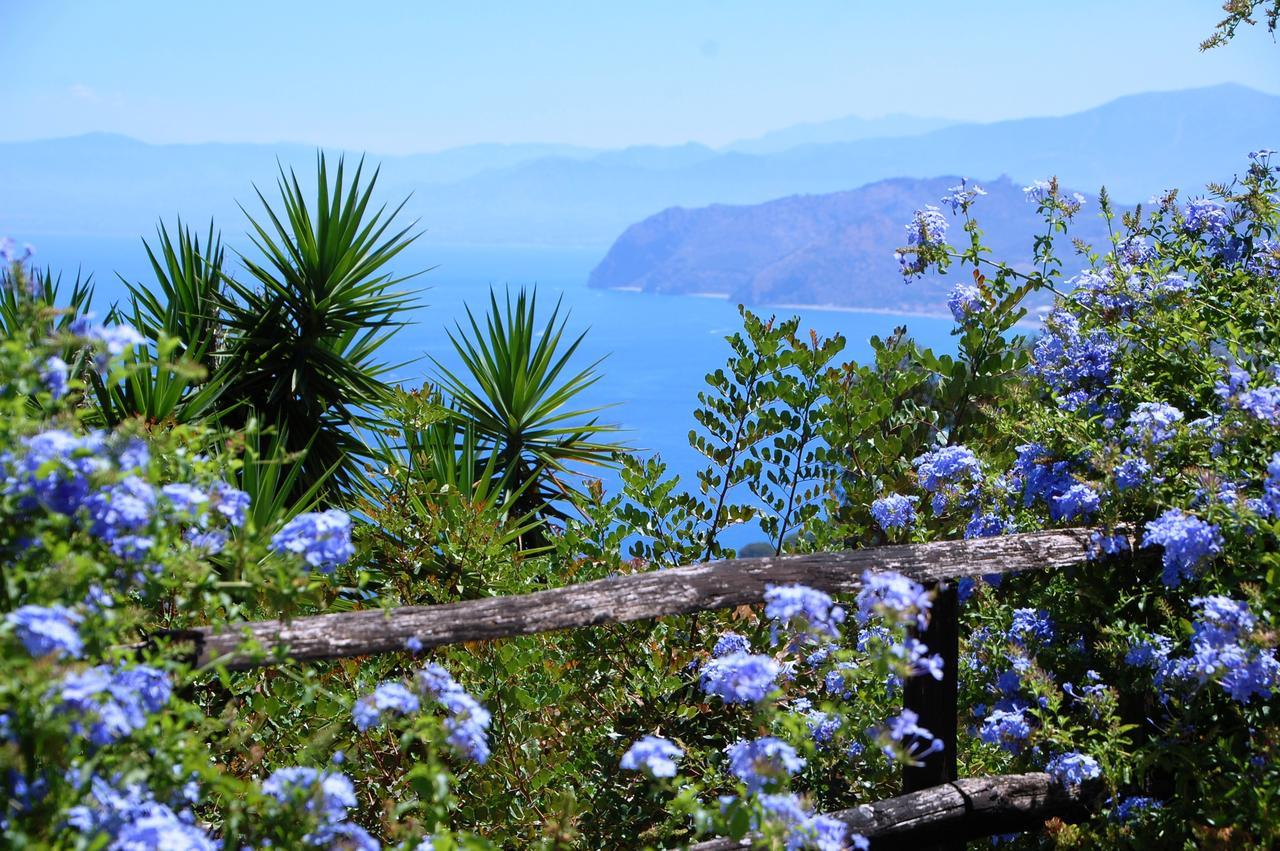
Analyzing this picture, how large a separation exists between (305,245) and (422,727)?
20.0 feet

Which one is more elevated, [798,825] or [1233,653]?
[1233,653]

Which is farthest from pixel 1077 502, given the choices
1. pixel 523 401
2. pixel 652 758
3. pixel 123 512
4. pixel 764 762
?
pixel 523 401

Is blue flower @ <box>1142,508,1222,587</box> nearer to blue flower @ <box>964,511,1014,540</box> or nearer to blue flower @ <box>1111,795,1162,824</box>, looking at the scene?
blue flower @ <box>1111,795,1162,824</box>

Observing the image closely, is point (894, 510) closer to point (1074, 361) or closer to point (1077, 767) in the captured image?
point (1074, 361)

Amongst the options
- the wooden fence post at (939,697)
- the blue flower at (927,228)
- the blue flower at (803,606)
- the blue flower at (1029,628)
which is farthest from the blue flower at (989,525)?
the blue flower at (803,606)

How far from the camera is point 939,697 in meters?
2.73

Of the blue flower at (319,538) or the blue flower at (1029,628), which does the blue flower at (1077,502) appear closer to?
the blue flower at (1029,628)

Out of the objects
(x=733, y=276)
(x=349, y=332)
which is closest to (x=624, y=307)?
(x=733, y=276)

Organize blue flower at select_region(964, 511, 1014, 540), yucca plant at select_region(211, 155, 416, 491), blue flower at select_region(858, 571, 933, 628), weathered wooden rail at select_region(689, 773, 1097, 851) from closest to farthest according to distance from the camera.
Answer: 1. blue flower at select_region(858, 571, 933, 628)
2. weathered wooden rail at select_region(689, 773, 1097, 851)
3. blue flower at select_region(964, 511, 1014, 540)
4. yucca plant at select_region(211, 155, 416, 491)

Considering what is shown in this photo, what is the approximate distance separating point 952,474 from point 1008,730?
971 mm

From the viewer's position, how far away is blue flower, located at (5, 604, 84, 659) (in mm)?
1465

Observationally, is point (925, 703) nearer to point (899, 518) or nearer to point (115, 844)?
point (899, 518)

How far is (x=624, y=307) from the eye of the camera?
641ft

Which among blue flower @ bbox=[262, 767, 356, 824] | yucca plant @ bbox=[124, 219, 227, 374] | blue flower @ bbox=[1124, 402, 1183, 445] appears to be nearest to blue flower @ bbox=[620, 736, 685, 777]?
blue flower @ bbox=[262, 767, 356, 824]
